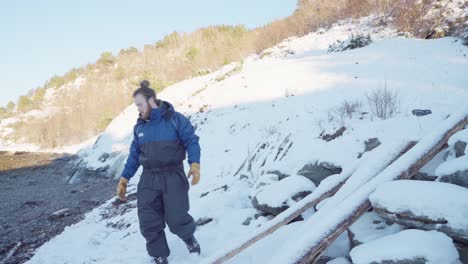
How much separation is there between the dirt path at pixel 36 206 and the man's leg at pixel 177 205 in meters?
2.67

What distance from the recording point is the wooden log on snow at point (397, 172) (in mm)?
1975

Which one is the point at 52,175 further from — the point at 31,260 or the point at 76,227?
the point at 31,260

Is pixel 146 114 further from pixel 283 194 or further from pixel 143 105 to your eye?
pixel 283 194

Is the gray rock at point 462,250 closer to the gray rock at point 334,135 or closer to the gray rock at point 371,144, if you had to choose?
the gray rock at point 371,144

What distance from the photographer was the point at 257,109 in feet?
31.3

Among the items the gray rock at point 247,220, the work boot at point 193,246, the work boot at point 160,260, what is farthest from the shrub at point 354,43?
the work boot at point 160,260

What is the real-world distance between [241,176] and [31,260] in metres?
2.85

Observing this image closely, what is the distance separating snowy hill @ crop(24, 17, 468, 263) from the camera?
333cm

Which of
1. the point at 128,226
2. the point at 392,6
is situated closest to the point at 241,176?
the point at 128,226

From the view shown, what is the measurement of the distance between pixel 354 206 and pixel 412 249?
1.59 feet

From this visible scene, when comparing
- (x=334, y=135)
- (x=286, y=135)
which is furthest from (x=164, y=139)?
(x=286, y=135)

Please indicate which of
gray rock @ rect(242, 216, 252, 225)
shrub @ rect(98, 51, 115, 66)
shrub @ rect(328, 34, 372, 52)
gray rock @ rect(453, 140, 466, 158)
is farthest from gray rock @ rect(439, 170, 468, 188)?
shrub @ rect(98, 51, 115, 66)

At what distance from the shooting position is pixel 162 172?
311cm

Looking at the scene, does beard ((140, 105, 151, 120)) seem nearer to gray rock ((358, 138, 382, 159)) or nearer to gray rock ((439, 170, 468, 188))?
gray rock ((358, 138, 382, 159))
